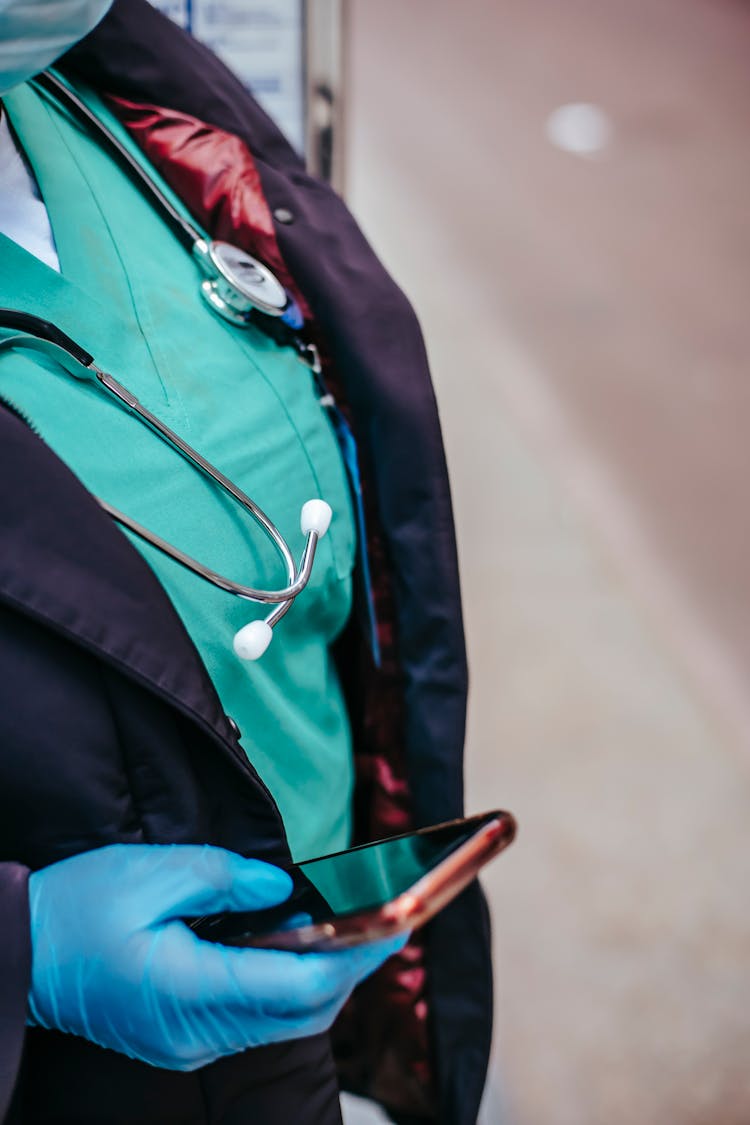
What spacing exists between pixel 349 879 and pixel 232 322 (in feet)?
1.22

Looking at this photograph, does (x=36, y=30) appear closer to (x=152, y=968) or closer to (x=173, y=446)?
(x=173, y=446)

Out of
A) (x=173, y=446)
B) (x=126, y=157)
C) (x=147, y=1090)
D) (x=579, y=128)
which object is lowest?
(x=147, y=1090)

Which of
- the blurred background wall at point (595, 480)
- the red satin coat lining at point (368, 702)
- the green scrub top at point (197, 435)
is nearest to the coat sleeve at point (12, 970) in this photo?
the green scrub top at point (197, 435)

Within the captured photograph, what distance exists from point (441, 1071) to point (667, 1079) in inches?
21.5

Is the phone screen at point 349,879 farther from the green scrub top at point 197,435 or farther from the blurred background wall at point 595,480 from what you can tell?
the blurred background wall at point 595,480

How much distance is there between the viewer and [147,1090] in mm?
484

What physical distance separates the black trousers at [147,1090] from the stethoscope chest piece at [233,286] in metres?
0.46

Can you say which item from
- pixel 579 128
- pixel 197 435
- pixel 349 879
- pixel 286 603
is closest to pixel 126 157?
pixel 197 435

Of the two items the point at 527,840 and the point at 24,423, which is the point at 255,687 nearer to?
the point at 24,423

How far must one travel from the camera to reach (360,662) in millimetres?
698

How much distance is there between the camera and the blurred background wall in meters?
1.18

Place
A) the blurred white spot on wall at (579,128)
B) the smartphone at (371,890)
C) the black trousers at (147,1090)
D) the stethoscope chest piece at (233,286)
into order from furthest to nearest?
1. the blurred white spot on wall at (579,128)
2. the stethoscope chest piece at (233,286)
3. the black trousers at (147,1090)
4. the smartphone at (371,890)

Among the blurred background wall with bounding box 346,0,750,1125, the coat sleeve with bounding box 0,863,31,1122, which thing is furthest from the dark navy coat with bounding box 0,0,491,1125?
the blurred background wall with bounding box 346,0,750,1125

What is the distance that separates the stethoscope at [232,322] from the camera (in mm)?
468
